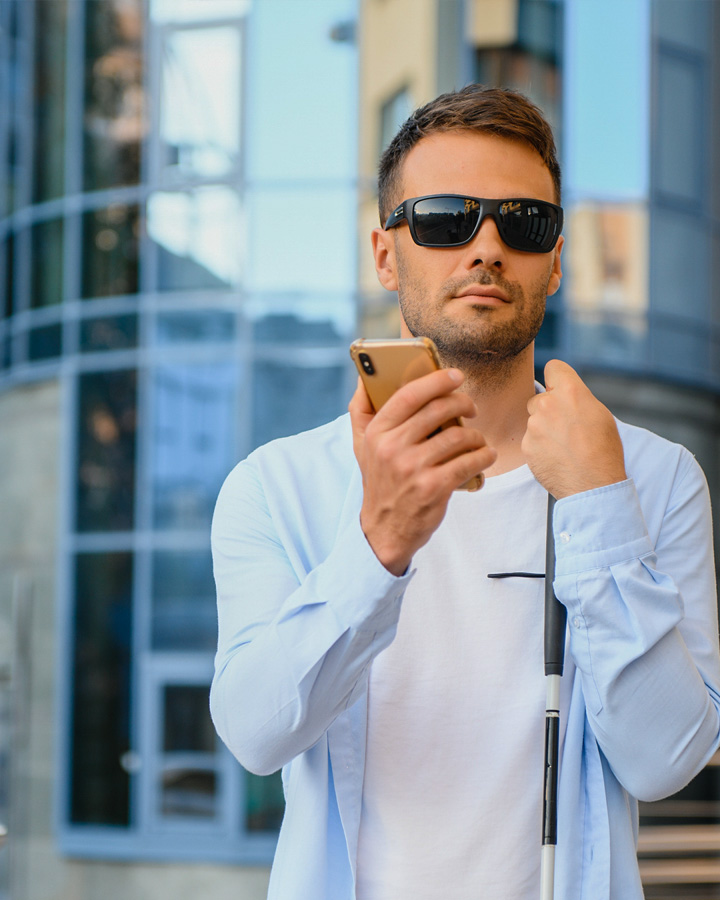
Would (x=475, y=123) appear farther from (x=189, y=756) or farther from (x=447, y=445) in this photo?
(x=189, y=756)

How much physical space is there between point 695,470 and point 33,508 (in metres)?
8.96

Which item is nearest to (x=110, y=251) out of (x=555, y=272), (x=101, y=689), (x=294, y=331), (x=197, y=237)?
(x=197, y=237)

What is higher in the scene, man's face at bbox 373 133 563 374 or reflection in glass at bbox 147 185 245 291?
reflection in glass at bbox 147 185 245 291

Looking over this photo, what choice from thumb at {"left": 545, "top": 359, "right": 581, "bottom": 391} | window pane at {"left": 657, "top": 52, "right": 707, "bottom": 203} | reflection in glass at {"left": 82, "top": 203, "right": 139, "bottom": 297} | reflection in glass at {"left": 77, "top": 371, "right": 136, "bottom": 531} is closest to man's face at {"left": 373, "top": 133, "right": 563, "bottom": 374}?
thumb at {"left": 545, "top": 359, "right": 581, "bottom": 391}

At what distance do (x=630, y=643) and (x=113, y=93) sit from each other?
9.34 metres

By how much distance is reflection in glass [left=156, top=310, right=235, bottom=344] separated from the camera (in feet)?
31.2

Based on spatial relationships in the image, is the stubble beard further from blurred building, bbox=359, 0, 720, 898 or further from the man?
blurred building, bbox=359, 0, 720, 898

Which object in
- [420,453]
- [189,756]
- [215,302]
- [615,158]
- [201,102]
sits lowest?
[189,756]

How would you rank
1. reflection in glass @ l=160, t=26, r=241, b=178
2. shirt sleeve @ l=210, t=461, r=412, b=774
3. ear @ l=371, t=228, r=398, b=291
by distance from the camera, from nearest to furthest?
shirt sleeve @ l=210, t=461, r=412, b=774
ear @ l=371, t=228, r=398, b=291
reflection in glass @ l=160, t=26, r=241, b=178

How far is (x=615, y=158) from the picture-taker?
9.57 m

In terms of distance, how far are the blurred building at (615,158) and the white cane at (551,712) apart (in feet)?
24.6

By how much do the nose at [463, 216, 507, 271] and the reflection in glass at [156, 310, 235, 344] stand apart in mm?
7607

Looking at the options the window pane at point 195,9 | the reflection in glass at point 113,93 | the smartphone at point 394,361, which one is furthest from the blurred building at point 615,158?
the smartphone at point 394,361

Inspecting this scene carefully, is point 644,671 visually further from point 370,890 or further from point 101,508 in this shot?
point 101,508
